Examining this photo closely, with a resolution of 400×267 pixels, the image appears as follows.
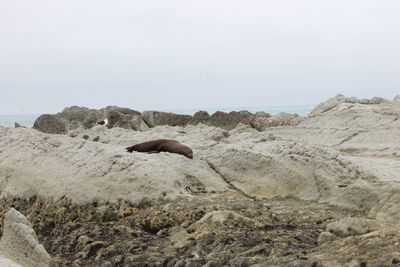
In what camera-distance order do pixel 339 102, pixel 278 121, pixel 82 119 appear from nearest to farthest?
1. pixel 278 121
2. pixel 339 102
3. pixel 82 119

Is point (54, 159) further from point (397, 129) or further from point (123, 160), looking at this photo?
point (397, 129)

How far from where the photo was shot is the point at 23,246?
5199 millimetres

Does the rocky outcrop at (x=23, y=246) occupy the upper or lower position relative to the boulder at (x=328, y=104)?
lower

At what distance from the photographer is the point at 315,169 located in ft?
24.0

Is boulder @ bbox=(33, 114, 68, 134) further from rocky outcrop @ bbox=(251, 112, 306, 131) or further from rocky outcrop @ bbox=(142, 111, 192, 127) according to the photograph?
rocky outcrop @ bbox=(251, 112, 306, 131)

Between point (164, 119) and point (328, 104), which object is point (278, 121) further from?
point (164, 119)

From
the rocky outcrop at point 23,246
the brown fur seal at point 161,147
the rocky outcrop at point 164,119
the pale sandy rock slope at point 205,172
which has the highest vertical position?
the rocky outcrop at point 164,119

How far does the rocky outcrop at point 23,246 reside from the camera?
502 cm

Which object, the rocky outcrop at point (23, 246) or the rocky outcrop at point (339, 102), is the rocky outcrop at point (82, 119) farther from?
the rocky outcrop at point (23, 246)

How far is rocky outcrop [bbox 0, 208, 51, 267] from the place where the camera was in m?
5.02

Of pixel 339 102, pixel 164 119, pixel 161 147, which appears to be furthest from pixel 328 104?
pixel 161 147

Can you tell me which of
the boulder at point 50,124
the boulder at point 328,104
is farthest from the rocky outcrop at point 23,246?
the boulder at point 50,124

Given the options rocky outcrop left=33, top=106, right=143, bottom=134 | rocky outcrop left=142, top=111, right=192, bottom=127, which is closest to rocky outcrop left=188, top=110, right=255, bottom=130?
rocky outcrop left=142, top=111, right=192, bottom=127

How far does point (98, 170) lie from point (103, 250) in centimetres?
207
